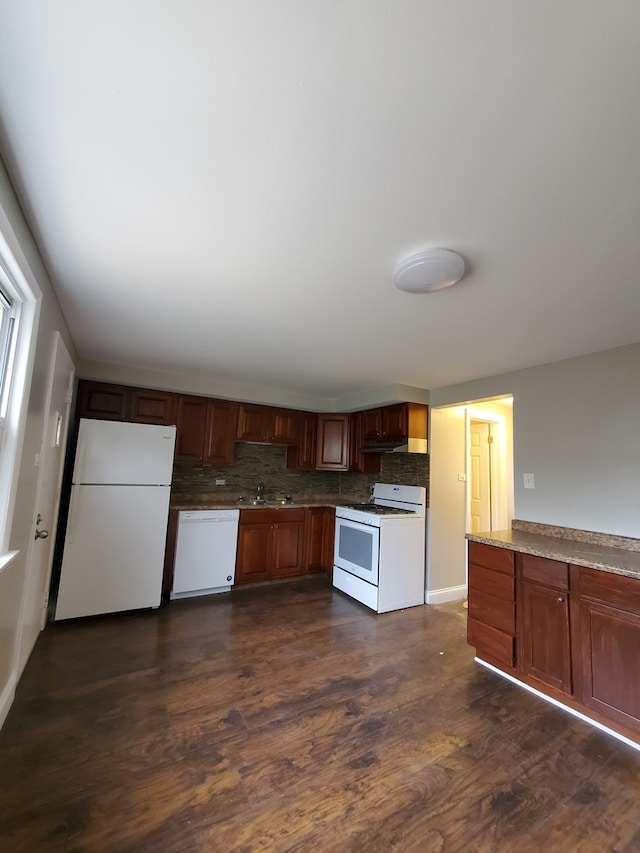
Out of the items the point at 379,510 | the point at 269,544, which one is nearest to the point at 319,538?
the point at 269,544

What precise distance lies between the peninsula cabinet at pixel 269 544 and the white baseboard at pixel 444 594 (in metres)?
1.42

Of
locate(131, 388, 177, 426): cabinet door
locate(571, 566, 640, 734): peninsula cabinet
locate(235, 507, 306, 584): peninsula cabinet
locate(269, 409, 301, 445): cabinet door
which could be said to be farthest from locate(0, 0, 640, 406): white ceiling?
locate(235, 507, 306, 584): peninsula cabinet

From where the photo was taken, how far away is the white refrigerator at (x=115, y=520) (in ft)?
9.48

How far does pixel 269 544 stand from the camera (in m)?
3.98

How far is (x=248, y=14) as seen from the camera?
2.39 feet

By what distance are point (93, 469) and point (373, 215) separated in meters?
2.92

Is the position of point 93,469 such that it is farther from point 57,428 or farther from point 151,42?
point 151,42

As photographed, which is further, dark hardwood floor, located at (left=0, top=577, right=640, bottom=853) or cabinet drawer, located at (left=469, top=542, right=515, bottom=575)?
cabinet drawer, located at (left=469, top=542, right=515, bottom=575)

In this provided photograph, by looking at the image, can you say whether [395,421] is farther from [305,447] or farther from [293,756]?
[293,756]

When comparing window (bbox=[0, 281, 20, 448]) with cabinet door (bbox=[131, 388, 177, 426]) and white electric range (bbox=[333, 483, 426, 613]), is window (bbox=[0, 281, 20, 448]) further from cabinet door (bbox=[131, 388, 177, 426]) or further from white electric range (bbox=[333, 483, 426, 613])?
white electric range (bbox=[333, 483, 426, 613])

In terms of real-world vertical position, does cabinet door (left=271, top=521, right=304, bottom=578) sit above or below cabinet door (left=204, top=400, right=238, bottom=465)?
below

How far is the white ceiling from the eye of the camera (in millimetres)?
751

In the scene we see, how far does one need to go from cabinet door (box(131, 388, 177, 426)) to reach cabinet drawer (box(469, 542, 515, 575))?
3.04m

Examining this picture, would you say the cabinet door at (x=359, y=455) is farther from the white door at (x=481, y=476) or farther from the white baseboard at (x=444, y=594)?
the white baseboard at (x=444, y=594)
